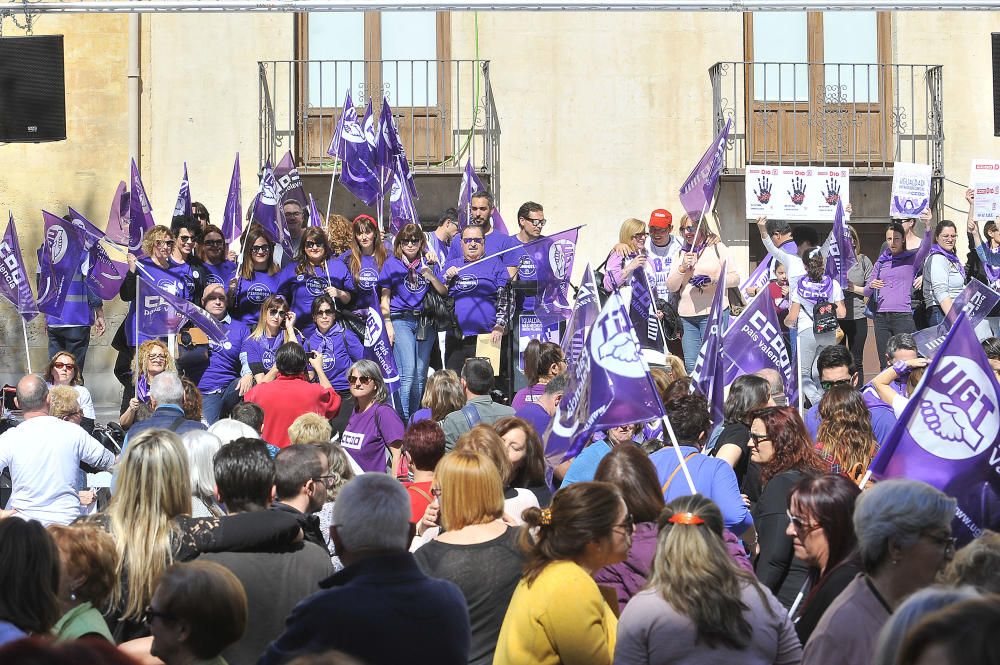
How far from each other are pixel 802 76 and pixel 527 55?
3.46m

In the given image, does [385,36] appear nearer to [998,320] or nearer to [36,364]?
[36,364]

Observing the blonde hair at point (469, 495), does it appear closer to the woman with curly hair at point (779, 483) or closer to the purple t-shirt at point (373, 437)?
the woman with curly hair at point (779, 483)

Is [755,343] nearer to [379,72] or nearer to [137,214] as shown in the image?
[137,214]

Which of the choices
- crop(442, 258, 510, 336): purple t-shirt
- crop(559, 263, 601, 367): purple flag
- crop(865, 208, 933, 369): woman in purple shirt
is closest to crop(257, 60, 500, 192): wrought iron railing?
crop(442, 258, 510, 336): purple t-shirt

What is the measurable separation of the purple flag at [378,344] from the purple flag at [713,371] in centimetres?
356

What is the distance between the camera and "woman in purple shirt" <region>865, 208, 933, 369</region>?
1375 cm

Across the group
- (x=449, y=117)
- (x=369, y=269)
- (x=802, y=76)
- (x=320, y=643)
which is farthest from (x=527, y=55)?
(x=320, y=643)

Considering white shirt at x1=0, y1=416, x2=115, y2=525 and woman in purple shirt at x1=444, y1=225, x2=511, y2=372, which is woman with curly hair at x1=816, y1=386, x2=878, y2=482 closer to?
white shirt at x1=0, y1=416, x2=115, y2=525

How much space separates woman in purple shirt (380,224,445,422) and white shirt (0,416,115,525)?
449 cm

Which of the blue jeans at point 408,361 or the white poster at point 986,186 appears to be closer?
the blue jeans at point 408,361

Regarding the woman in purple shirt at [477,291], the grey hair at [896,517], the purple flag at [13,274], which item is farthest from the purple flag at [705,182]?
the grey hair at [896,517]

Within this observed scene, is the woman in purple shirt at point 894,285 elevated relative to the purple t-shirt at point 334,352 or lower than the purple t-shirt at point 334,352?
elevated

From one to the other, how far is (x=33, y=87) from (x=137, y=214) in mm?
3316

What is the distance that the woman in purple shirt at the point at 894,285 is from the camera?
13.8 m
